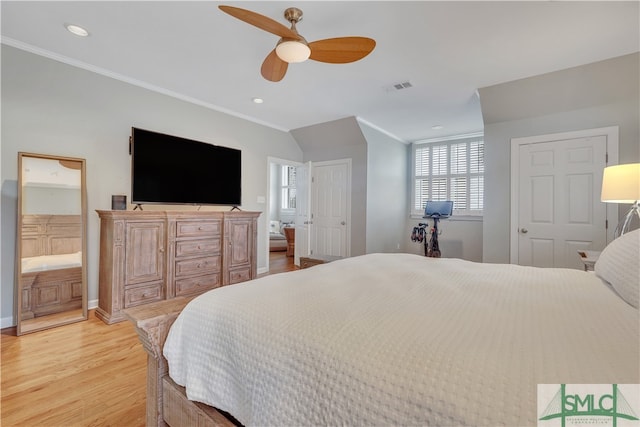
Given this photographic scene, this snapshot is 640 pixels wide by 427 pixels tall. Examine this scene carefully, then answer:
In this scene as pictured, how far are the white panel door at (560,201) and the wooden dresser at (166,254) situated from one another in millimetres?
3694

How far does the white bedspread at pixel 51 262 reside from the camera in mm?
2506

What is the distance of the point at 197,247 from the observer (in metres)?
3.37

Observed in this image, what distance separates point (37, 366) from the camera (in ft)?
6.31

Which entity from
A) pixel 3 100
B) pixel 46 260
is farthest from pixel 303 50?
pixel 46 260

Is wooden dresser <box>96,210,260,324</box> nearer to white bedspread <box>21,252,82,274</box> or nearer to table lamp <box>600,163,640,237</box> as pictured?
white bedspread <box>21,252,82,274</box>

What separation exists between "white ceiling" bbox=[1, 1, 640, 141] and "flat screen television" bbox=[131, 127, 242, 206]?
2.33 feet

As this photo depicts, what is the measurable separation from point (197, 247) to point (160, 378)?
238 cm

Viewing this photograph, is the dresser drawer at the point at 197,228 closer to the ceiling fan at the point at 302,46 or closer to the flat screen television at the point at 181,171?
the flat screen television at the point at 181,171

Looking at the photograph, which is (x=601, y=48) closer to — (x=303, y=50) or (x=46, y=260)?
(x=303, y=50)

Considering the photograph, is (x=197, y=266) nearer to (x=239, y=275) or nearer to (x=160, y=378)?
(x=239, y=275)

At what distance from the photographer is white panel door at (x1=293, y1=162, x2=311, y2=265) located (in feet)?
18.2

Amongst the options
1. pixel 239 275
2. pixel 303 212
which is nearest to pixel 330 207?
pixel 303 212

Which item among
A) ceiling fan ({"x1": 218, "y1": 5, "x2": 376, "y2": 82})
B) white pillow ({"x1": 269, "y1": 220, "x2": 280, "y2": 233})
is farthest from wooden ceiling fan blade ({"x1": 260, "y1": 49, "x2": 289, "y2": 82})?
white pillow ({"x1": 269, "y1": 220, "x2": 280, "y2": 233})

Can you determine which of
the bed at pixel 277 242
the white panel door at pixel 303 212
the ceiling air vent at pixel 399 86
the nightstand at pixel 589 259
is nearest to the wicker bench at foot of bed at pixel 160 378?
the nightstand at pixel 589 259
